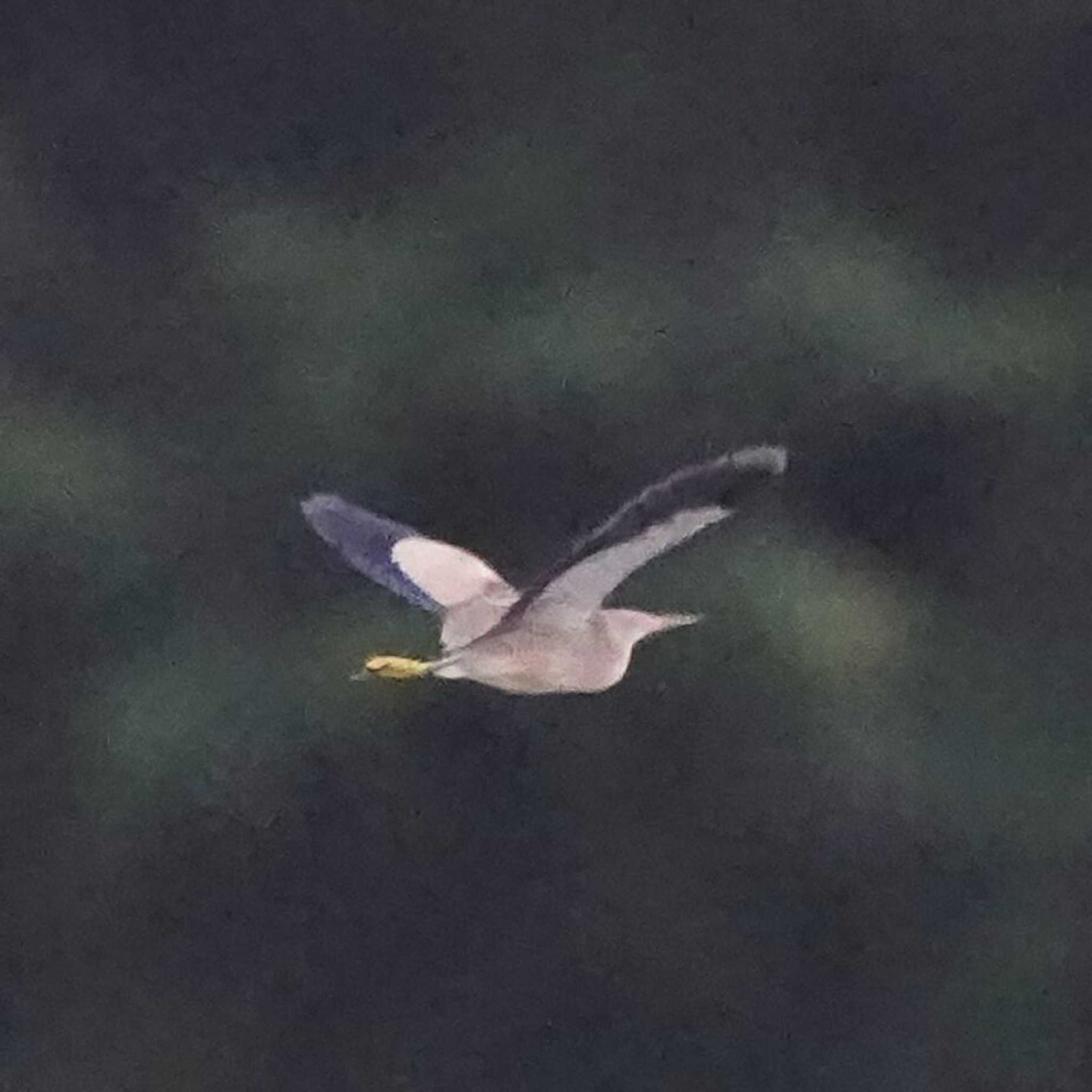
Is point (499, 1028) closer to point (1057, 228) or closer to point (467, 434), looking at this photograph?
point (467, 434)

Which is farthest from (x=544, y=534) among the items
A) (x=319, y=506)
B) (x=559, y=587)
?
(x=559, y=587)

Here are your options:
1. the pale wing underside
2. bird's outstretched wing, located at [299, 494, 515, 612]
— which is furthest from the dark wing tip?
the pale wing underside

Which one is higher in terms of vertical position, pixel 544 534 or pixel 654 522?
pixel 544 534

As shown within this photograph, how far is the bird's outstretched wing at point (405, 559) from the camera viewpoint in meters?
0.51

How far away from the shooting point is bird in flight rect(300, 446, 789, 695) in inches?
17.1

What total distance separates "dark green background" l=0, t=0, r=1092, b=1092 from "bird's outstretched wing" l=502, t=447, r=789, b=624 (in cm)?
33

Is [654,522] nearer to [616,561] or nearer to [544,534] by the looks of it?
[616,561]

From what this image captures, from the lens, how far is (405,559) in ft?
1.76

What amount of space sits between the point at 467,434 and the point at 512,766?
0.49 feet

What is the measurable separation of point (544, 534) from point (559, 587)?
0.36 m

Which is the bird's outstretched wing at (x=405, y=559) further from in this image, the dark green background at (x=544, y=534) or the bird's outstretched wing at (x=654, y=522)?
the dark green background at (x=544, y=534)

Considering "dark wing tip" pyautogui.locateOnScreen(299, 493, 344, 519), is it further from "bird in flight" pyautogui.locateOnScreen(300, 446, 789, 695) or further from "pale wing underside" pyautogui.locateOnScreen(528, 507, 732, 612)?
"pale wing underside" pyautogui.locateOnScreen(528, 507, 732, 612)

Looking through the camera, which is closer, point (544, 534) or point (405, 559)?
point (405, 559)

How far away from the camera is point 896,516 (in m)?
0.82
